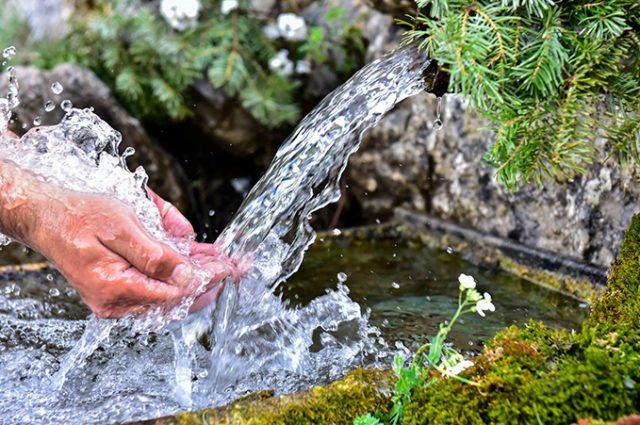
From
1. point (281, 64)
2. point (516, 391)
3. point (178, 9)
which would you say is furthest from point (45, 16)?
point (516, 391)

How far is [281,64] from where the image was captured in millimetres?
4398

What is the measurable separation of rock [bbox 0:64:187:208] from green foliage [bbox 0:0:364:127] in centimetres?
18

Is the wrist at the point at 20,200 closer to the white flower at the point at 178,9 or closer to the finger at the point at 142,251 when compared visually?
the finger at the point at 142,251

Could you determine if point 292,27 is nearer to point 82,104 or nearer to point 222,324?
point 82,104

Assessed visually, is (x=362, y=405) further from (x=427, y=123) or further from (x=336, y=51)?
(x=336, y=51)

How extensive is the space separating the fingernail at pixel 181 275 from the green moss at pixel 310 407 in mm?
376

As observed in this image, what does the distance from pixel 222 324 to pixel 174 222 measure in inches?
14.2

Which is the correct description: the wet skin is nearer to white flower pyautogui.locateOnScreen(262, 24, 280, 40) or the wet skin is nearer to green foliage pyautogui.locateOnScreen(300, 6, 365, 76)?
green foliage pyautogui.locateOnScreen(300, 6, 365, 76)

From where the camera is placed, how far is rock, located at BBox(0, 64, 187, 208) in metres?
4.20

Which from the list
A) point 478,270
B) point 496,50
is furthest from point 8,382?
point 478,270

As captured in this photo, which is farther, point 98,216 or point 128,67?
point 128,67

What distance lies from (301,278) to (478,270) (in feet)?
2.60

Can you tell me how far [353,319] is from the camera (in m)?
2.43

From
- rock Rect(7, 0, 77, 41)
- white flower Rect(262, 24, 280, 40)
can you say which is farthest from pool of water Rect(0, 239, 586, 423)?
rock Rect(7, 0, 77, 41)
